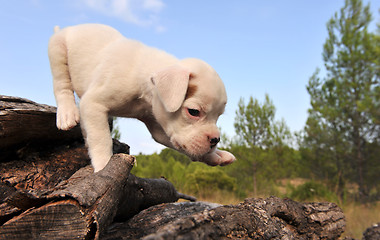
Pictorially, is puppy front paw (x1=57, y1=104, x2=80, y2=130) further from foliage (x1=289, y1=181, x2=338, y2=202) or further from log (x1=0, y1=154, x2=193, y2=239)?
foliage (x1=289, y1=181, x2=338, y2=202)

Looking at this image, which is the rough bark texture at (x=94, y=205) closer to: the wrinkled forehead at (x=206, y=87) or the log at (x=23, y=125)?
the log at (x=23, y=125)

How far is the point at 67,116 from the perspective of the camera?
2.76 meters

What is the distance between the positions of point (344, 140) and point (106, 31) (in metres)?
13.4

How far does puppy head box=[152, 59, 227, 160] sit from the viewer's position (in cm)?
208

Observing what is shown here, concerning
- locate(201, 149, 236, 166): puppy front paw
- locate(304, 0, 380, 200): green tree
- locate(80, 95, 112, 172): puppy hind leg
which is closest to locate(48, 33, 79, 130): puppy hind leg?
locate(80, 95, 112, 172): puppy hind leg

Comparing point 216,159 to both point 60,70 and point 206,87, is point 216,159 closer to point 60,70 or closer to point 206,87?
point 206,87

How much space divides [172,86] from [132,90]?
0.52 m

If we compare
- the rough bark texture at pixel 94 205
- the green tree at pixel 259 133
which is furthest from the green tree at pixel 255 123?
the rough bark texture at pixel 94 205

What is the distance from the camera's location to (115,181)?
1.99 m

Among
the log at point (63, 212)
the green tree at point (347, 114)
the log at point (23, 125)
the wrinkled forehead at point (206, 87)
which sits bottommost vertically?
the log at point (63, 212)

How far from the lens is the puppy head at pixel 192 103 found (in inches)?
82.0

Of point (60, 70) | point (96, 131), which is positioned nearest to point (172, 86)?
point (96, 131)

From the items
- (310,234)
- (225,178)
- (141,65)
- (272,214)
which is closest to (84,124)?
(141,65)

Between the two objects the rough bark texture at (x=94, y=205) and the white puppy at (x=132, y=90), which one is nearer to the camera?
the rough bark texture at (x=94, y=205)
